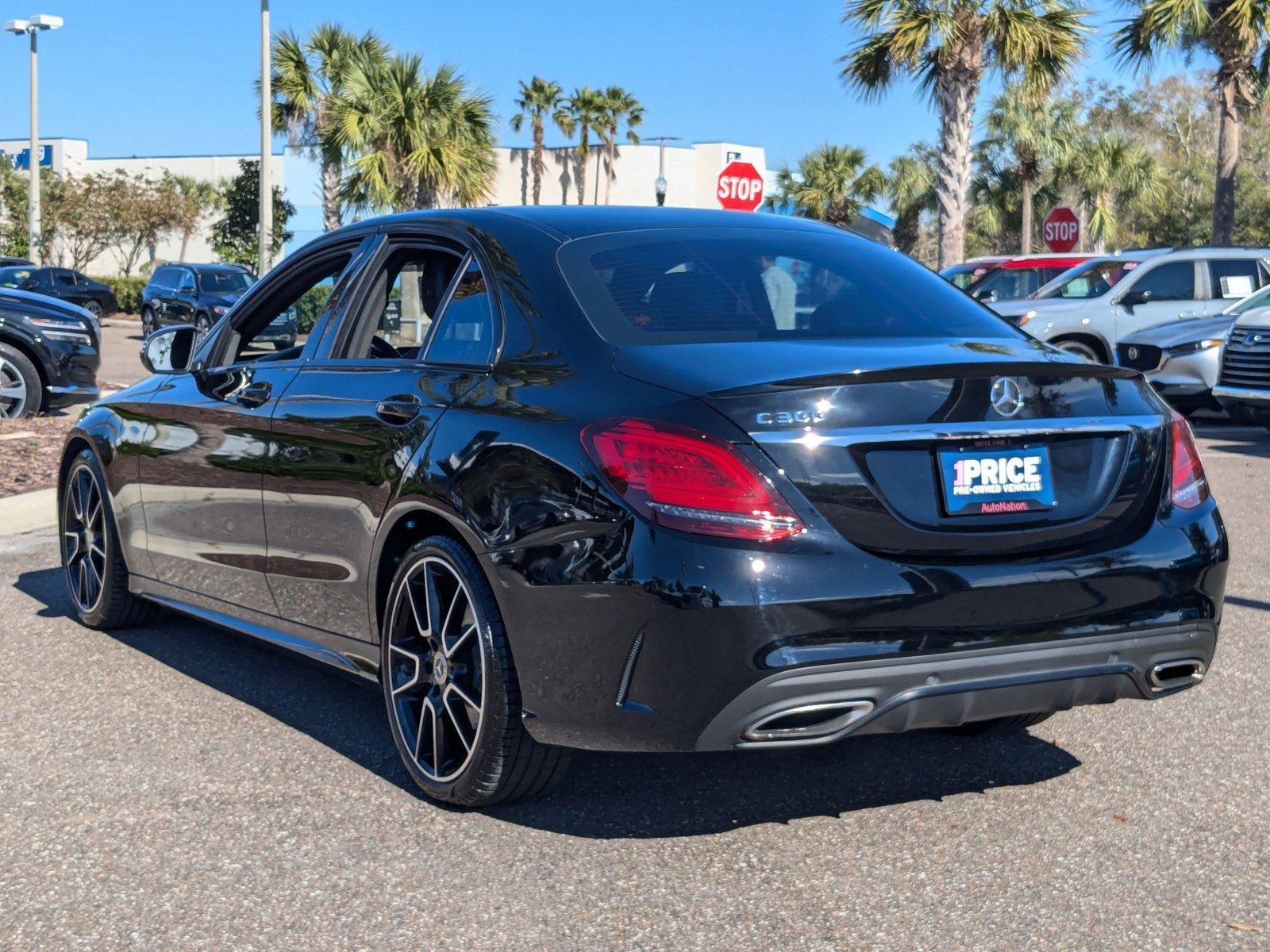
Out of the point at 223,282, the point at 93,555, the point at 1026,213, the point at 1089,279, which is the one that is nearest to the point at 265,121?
the point at 223,282

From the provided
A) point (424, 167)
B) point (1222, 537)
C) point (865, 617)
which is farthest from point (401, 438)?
point (424, 167)

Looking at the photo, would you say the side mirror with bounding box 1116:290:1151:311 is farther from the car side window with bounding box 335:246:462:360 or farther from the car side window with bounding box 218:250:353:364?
the car side window with bounding box 335:246:462:360

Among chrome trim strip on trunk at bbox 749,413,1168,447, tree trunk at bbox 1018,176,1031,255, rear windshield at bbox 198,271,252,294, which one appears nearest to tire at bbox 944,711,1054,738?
chrome trim strip on trunk at bbox 749,413,1168,447

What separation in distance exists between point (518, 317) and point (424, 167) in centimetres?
3064

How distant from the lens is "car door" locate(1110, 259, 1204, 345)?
17859mm

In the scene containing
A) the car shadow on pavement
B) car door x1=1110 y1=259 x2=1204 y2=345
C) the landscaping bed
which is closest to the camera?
the car shadow on pavement

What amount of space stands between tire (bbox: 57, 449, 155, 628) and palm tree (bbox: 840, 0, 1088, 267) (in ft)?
67.7

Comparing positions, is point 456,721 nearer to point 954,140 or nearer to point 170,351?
point 170,351

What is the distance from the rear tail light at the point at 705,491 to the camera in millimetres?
3490

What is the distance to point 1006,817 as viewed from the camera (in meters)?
4.18

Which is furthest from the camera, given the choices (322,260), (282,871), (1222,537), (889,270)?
(322,260)

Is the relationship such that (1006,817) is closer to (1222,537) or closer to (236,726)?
(1222,537)

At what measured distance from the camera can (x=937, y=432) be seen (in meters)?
3.61

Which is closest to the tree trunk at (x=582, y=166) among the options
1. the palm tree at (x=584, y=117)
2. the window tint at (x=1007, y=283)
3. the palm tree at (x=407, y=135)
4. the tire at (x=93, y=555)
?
the palm tree at (x=584, y=117)
